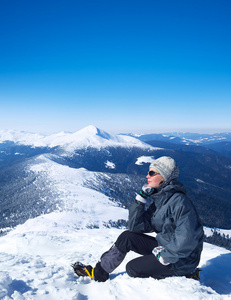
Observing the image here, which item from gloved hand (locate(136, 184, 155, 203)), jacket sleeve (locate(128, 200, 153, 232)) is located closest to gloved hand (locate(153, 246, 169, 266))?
jacket sleeve (locate(128, 200, 153, 232))

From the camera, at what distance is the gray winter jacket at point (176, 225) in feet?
15.1

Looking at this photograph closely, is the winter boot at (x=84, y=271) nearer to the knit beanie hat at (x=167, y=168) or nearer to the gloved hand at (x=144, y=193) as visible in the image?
the gloved hand at (x=144, y=193)

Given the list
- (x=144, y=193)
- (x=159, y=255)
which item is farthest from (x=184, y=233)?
(x=144, y=193)

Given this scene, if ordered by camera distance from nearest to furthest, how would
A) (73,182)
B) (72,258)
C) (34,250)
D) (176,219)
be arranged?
(176,219) < (72,258) < (34,250) < (73,182)

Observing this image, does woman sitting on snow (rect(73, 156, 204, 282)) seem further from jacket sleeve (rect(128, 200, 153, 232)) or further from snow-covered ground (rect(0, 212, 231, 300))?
snow-covered ground (rect(0, 212, 231, 300))

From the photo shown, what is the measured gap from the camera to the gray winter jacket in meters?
4.59

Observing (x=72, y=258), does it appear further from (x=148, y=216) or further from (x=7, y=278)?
(x=148, y=216)

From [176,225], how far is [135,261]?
1.98m

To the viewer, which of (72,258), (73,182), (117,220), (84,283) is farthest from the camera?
(73,182)

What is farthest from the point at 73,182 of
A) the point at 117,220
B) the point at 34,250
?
the point at 34,250

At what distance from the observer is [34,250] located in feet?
41.2

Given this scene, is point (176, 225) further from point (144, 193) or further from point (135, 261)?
point (135, 261)

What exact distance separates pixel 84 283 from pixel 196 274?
11.3 feet

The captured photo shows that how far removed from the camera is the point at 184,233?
4559mm
